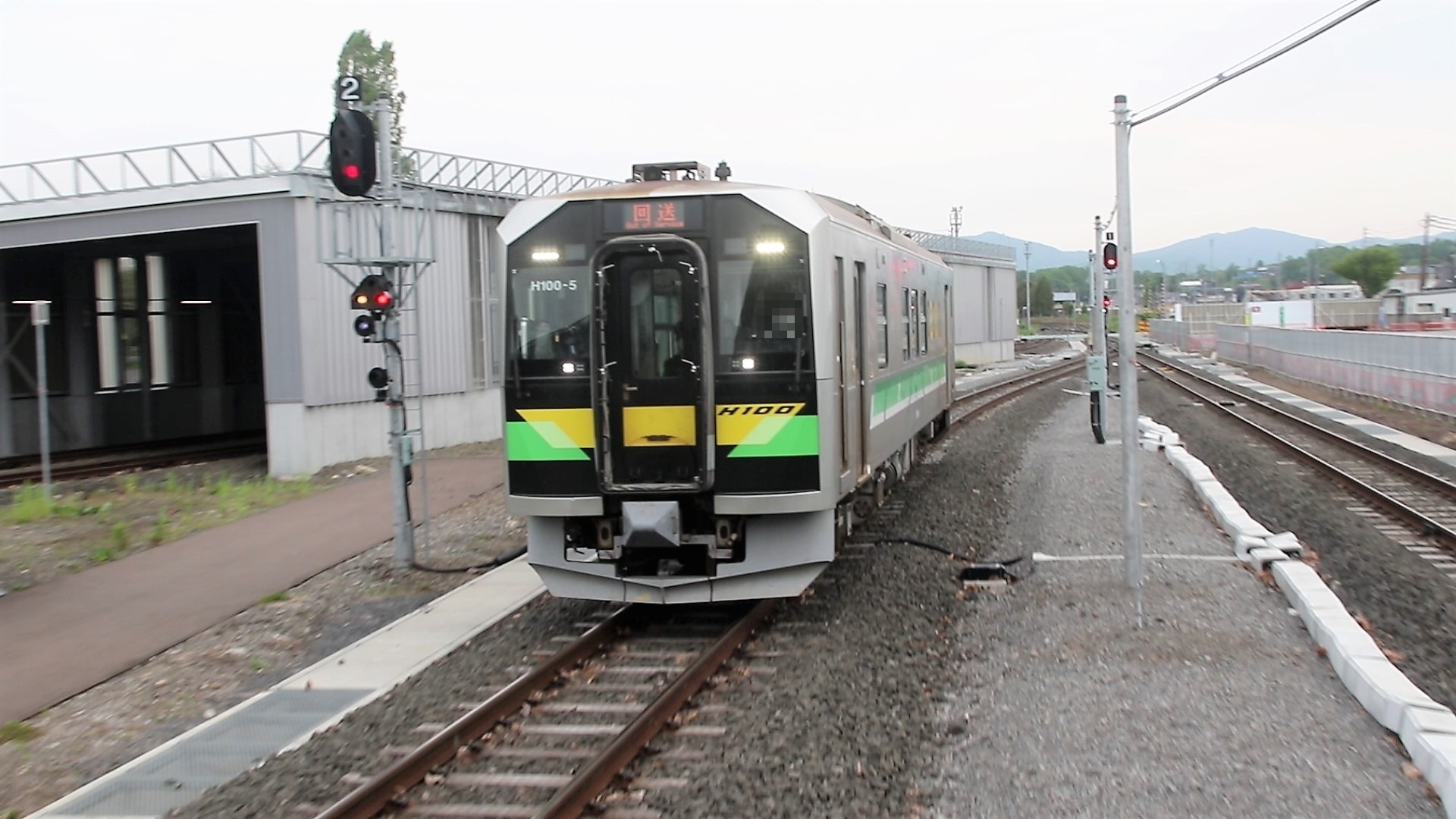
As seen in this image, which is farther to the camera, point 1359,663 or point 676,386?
point 676,386

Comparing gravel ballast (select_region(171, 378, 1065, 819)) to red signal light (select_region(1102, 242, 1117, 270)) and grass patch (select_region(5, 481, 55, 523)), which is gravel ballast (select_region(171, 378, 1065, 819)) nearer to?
red signal light (select_region(1102, 242, 1117, 270))

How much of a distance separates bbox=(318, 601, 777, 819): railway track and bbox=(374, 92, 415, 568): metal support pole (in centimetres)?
331

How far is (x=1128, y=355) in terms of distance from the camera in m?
8.85

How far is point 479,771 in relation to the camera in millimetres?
6227

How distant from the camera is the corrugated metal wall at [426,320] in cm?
1878

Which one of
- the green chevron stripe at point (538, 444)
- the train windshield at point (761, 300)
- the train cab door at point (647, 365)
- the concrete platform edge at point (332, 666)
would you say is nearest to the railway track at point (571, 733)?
the concrete platform edge at point (332, 666)

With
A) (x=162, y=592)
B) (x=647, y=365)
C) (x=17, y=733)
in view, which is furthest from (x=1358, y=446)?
(x=17, y=733)

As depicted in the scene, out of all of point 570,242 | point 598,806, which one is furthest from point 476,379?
point 598,806

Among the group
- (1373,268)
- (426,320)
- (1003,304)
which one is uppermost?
(1373,268)

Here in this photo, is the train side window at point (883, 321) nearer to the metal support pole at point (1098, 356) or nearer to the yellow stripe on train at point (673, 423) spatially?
the yellow stripe on train at point (673, 423)

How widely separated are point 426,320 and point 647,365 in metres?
13.9

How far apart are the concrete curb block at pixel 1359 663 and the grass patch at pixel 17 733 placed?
755 centimetres

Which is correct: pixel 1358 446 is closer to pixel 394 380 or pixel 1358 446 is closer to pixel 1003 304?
pixel 394 380

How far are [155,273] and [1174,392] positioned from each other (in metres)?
26.6
